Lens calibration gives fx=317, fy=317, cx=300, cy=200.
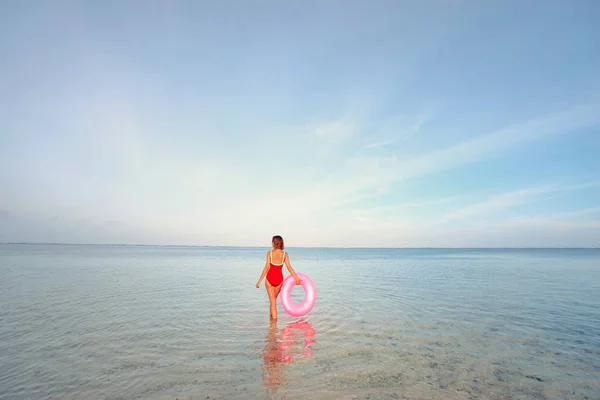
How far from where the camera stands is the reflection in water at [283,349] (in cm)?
496

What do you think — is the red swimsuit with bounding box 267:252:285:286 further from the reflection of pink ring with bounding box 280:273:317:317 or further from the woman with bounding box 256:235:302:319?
the reflection of pink ring with bounding box 280:273:317:317

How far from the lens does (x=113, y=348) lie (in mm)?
6453

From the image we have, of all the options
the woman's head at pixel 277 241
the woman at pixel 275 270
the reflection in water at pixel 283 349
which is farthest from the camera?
the woman at pixel 275 270

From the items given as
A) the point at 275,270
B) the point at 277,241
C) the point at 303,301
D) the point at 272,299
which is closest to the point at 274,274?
the point at 275,270

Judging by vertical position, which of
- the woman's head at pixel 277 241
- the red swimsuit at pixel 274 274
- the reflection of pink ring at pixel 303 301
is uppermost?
the woman's head at pixel 277 241

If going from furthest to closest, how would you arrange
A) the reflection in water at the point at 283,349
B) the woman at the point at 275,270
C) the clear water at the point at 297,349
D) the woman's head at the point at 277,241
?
the woman at the point at 275,270
the woman's head at the point at 277,241
the reflection in water at the point at 283,349
the clear water at the point at 297,349

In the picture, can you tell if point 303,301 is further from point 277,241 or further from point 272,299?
point 277,241

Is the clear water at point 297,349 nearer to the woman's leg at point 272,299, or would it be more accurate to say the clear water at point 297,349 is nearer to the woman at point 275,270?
the woman's leg at point 272,299

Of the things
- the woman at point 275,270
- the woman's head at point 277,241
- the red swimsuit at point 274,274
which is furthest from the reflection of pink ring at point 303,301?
the woman's head at point 277,241

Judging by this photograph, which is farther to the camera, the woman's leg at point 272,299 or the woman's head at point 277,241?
the woman's leg at point 272,299

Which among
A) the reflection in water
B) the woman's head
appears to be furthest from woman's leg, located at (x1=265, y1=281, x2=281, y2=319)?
the woman's head

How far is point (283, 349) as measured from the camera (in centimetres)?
632

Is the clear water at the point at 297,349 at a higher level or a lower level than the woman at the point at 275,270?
lower

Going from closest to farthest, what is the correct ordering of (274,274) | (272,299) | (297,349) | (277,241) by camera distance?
1. (297,349)
2. (277,241)
3. (274,274)
4. (272,299)
